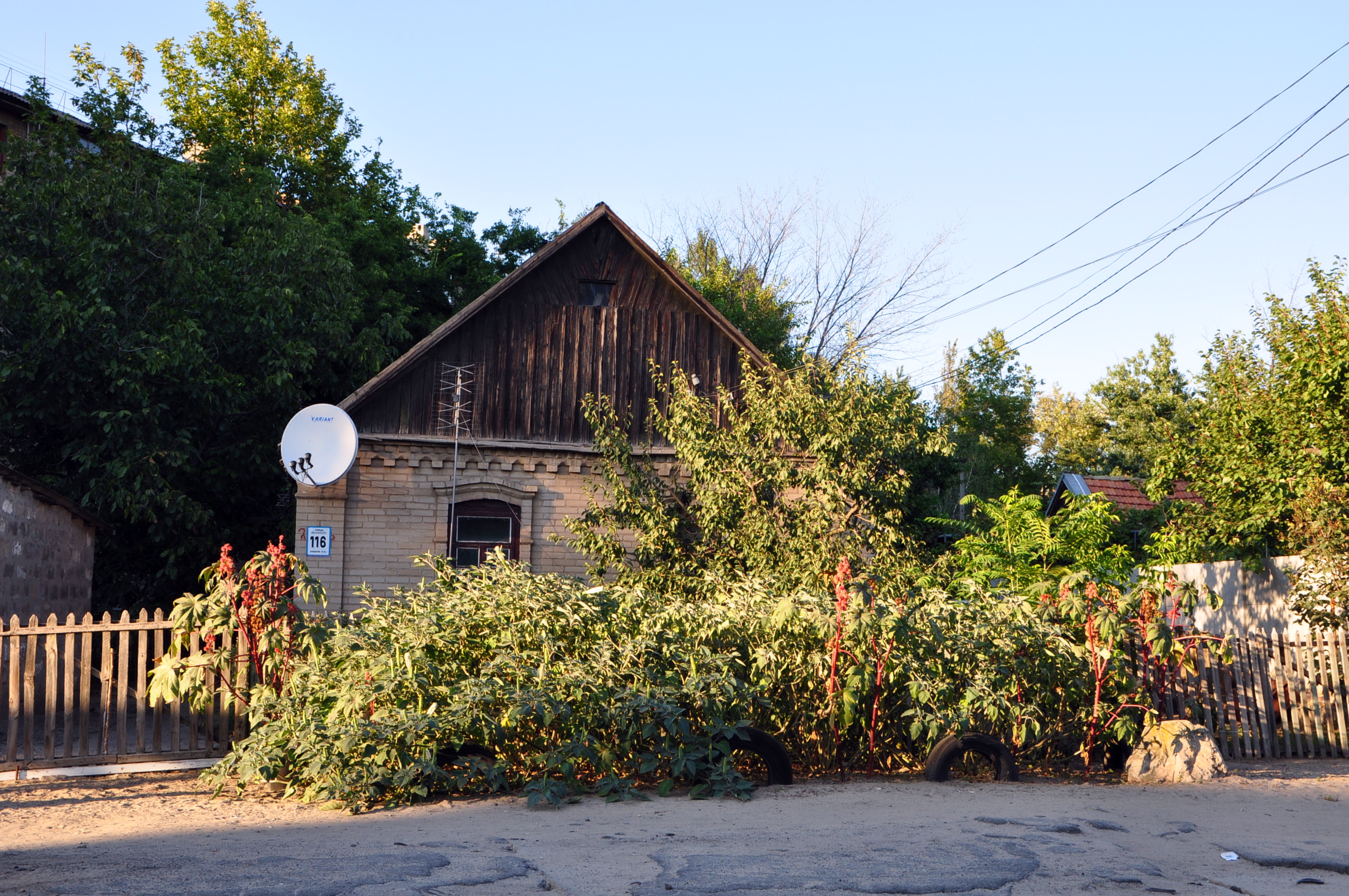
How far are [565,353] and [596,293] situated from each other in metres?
1.05

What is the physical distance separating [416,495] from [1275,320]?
35.9 feet

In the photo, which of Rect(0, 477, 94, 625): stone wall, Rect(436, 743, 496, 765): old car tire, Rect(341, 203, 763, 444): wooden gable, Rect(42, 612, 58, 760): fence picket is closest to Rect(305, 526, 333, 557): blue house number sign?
Rect(341, 203, 763, 444): wooden gable

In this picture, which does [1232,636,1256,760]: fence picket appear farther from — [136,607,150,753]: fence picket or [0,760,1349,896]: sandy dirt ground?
[136,607,150,753]: fence picket

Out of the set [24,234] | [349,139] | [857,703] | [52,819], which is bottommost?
[52,819]

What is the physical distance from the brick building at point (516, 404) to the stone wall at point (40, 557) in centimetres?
273

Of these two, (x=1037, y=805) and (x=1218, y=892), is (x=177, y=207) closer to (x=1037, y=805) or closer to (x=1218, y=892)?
(x=1037, y=805)

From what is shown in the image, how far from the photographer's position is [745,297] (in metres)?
28.7

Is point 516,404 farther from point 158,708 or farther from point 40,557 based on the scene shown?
point 158,708

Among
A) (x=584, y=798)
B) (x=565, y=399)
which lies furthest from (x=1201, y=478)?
(x=584, y=798)

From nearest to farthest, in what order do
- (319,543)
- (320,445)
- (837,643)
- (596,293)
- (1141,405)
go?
(837,643) → (320,445) → (319,543) → (596,293) → (1141,405)

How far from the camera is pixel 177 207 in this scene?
15594 mm

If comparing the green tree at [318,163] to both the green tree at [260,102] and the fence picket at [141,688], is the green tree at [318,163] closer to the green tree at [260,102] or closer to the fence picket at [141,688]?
the green tree at [260,102]

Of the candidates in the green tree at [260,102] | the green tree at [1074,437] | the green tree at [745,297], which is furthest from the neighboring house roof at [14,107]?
the green tree at [1074,437]

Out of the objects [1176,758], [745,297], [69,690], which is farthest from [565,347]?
[745,297]
